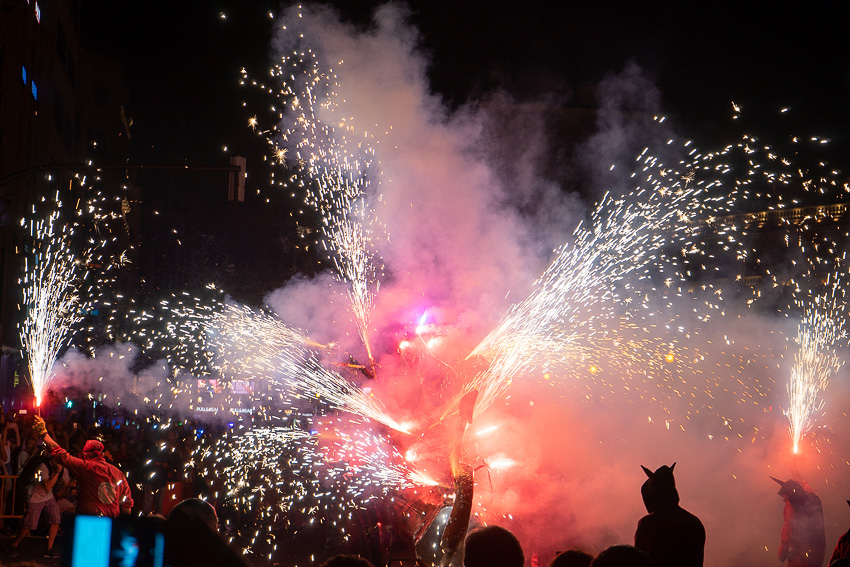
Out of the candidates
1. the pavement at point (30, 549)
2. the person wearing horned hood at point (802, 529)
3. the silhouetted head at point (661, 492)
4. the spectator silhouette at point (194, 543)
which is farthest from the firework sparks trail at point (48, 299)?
the person wearing horned hood at point (802, 529)

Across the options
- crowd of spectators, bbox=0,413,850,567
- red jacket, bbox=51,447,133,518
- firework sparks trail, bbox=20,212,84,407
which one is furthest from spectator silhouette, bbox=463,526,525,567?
firework sparks trail, bbox=20,212,84,407

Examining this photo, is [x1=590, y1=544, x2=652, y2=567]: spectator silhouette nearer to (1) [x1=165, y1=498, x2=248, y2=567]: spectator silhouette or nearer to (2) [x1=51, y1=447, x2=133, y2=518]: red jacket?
(1) [x1=165, y1=498, x2=248, y2=567]: spectator silhouette

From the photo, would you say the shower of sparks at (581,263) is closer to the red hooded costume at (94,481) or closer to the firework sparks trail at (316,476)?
the firework sparks trail at (316,476)

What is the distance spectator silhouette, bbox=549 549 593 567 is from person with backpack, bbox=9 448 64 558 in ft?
23.5

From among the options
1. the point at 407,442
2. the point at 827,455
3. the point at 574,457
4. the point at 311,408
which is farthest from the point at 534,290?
the point at 311,408

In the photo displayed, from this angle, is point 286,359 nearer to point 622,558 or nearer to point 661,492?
point 661,492

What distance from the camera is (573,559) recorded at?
131 inches

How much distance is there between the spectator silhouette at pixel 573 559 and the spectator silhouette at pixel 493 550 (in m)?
0.17

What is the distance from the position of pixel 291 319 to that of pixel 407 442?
7.34m

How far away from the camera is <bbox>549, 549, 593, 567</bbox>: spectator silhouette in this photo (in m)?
3.30

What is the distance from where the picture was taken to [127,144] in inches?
2013

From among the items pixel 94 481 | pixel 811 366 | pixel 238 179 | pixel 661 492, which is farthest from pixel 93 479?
pixel 811 366

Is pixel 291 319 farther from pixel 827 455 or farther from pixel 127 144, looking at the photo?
pixel 127 144

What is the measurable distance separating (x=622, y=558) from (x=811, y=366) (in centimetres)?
1395
